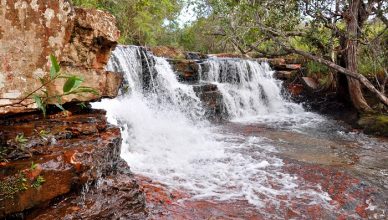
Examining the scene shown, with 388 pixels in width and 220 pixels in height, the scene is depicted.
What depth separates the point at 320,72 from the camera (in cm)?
1249

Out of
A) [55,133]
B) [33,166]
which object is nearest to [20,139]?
[33,166]

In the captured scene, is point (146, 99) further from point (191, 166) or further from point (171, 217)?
point (171, 217)

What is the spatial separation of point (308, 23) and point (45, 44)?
23.9 feet

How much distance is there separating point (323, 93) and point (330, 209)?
8664mm

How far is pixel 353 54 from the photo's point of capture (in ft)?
30.5

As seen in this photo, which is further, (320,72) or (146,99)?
(320,72)

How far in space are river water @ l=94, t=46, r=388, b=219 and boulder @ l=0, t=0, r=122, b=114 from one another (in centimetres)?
62

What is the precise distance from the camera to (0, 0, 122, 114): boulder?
2.80m

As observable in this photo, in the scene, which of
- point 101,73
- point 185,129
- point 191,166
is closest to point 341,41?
point 185,129

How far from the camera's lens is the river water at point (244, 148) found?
4230mm

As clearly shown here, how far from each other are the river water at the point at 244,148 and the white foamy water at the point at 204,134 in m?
0.02

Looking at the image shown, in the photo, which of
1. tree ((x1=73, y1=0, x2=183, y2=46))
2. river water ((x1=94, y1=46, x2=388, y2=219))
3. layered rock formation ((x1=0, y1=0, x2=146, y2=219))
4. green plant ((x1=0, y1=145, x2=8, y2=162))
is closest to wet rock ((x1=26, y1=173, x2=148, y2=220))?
layered rock formation ((x1=0, y1=0, x2=146, y2=219))

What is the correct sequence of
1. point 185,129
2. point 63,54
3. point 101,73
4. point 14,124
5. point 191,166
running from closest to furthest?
point 14,124
point 63,54
point 101,73
point 191,166
point 185,129

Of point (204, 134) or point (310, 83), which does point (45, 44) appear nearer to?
point (204, 134)
